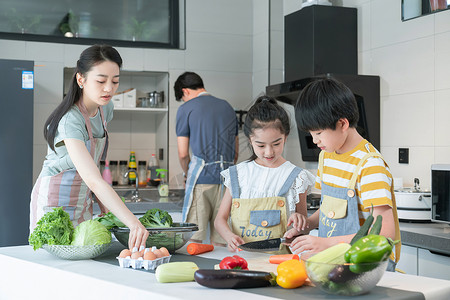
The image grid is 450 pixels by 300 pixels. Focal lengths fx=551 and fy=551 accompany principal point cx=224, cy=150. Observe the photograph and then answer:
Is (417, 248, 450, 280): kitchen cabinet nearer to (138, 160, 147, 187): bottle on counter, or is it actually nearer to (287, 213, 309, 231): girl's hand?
(287, 213, 309, 231): girl's hand

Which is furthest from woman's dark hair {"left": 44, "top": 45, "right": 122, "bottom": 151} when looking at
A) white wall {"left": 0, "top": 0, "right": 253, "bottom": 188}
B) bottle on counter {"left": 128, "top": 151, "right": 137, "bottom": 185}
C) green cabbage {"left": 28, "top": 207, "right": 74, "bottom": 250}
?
bottle on counter {"left": 128, "top": 151, "right": 137, "bottom": 185}

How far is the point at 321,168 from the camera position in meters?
1.78

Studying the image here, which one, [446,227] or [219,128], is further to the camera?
[219,128]

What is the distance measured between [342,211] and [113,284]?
0.71m

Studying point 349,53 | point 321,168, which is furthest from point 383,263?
point 349,53

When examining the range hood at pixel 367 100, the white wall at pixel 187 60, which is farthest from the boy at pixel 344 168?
the white wall at pixel 187 60

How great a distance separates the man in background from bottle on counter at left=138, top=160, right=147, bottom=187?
1.03 meters

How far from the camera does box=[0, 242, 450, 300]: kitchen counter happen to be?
1.15 m

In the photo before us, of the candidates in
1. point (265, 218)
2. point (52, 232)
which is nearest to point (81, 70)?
point (52, 232)

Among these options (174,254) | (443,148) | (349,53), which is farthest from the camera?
(349,53)

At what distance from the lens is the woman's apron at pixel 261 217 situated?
199 centimetres

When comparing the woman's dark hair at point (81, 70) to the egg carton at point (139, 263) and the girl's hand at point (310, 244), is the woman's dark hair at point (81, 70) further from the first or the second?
the girl's hand at point (310, 244)

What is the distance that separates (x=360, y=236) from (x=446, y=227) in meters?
1.41

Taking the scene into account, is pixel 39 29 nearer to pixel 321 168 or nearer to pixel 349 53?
pixel 349 53
